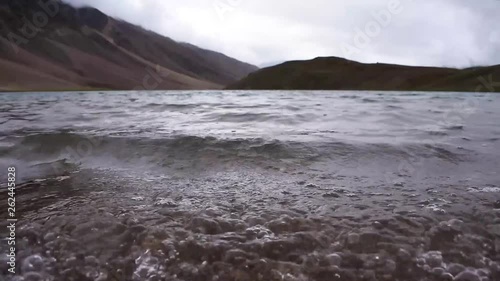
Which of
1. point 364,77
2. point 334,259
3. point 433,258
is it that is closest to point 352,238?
point 334,259

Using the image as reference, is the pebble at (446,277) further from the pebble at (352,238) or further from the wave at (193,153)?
the wave at (193,153)

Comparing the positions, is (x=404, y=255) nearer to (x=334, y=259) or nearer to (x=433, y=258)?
(x=433, y=258)

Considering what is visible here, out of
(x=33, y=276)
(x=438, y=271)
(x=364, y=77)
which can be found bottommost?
(x=33, y=276)

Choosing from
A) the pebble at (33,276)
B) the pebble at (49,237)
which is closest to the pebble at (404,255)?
the pebble at (33,276)

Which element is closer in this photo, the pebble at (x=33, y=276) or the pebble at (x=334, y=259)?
the pebble at (x=33, y=276)

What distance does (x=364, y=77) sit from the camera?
139 m

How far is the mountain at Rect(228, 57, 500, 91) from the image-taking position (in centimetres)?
11219

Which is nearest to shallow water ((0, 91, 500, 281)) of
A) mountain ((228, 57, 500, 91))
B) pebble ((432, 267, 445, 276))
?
pebble ((432, 267, 445, 276))

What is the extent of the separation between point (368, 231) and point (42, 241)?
2.64m

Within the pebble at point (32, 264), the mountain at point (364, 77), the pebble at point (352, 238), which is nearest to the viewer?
the pebble at point (32, 264)

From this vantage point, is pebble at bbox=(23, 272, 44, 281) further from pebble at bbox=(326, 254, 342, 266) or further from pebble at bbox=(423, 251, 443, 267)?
pebble at bbox=(423, 251, 443, 267)

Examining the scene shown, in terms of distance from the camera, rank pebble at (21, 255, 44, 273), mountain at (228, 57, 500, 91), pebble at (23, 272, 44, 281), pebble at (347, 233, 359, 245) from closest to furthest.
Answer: pebble at (23, 272, 44, 281)
pebble at (21, 255, 44, 273)
pebble at (347, 233, 359, 245)
mountain at (228, 57, 500, 91)

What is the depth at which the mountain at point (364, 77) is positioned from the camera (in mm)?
112188

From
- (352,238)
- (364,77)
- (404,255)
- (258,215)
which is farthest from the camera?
(364,77)
